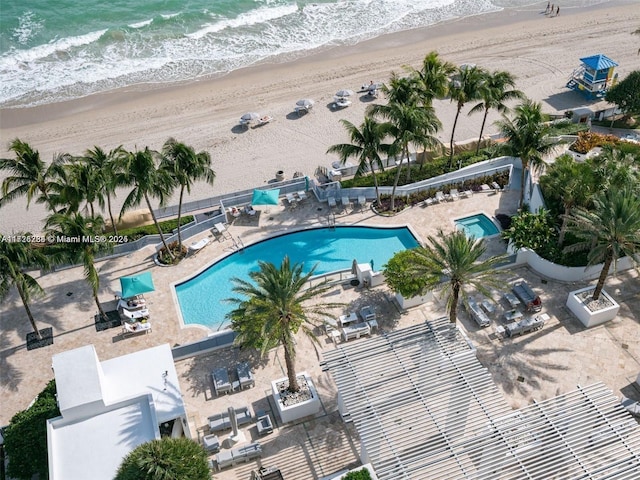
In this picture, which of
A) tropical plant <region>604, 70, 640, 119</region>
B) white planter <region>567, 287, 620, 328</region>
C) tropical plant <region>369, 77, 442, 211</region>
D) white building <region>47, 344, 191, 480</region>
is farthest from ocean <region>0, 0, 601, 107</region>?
white planter <region>567, 287, 620, 328</region>

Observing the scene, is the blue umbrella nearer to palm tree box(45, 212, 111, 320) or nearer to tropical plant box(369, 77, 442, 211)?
tropical plant box(369, 77, 442, 211)

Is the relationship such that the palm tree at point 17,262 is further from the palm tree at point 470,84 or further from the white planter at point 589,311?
the palm tree at point 470,84

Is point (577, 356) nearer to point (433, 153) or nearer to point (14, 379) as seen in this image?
point (433, 153)

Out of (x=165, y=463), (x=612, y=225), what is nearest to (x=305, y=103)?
(x=612, y=225)

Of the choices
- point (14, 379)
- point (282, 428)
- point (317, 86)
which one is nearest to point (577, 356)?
point (282, 428)

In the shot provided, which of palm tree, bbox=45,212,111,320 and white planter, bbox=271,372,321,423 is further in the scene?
palm tree, bbox=45,212,111,320

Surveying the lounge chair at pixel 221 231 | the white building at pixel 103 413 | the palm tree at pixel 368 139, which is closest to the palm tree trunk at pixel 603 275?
the palm tree at pixel 368 139
